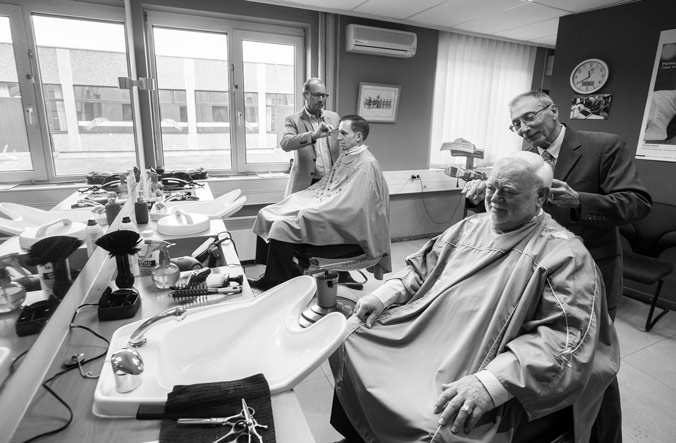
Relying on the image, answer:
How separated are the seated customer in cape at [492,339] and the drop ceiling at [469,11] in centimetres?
260

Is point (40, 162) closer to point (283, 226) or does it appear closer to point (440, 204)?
point (283, 226)

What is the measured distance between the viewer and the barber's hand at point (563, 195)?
1.61 metres

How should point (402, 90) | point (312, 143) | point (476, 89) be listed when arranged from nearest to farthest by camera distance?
point (312, 143), point (402, 90), point (476, 89)

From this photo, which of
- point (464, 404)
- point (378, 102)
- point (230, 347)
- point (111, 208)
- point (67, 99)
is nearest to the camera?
point (464, 404)

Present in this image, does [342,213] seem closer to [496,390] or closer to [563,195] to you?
[563,195]

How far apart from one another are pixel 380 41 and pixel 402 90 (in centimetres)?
62

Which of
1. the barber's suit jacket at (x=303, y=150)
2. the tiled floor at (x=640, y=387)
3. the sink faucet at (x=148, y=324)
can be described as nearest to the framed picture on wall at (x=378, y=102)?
the barber's suit jacket at (x=303, y=150)

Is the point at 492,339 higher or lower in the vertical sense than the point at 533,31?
lower

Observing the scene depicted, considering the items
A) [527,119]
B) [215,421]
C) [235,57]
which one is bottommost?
[215,421]

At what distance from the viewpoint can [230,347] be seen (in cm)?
121

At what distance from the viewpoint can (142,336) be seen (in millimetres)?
1091

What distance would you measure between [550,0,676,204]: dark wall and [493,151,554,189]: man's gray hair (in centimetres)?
257

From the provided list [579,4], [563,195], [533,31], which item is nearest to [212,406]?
[563,195]

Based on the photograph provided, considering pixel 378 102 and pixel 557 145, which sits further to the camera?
pixel 378 102
